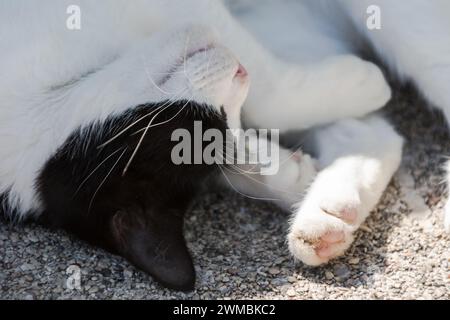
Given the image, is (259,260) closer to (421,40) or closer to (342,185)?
(342,185)

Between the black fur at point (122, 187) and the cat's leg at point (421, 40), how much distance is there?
1.77ft

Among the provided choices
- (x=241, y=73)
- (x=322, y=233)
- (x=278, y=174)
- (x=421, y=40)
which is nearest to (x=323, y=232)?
(x=322, y=233)

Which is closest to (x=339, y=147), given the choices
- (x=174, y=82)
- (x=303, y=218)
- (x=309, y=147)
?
(x=309, y=147)

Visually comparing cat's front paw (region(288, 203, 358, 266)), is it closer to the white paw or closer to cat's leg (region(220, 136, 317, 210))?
the white paw

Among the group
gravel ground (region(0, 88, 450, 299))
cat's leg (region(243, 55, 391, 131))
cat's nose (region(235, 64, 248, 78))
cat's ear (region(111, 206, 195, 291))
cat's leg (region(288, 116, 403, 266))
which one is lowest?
gravel ground (region(0, 88, 450, 299))

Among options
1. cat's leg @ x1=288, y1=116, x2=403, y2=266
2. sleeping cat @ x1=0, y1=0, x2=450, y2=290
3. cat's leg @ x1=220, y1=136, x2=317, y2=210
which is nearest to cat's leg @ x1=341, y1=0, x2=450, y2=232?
sleeping cat @ x1=0, y1=0, x2=450, y2=290

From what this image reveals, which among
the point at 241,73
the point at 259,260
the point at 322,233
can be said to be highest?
the point at 241,73

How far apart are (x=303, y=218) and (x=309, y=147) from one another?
383mm

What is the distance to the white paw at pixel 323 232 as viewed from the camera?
1725 millimetres

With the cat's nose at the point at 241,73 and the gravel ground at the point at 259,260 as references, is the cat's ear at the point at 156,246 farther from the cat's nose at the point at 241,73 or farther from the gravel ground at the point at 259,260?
the cat's nose at the point at 241,73

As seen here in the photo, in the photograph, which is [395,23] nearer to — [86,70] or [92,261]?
[86,70]

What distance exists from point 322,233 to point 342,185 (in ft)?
0.57

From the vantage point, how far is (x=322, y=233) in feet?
5.67

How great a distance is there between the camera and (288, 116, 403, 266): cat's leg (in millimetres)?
1732
